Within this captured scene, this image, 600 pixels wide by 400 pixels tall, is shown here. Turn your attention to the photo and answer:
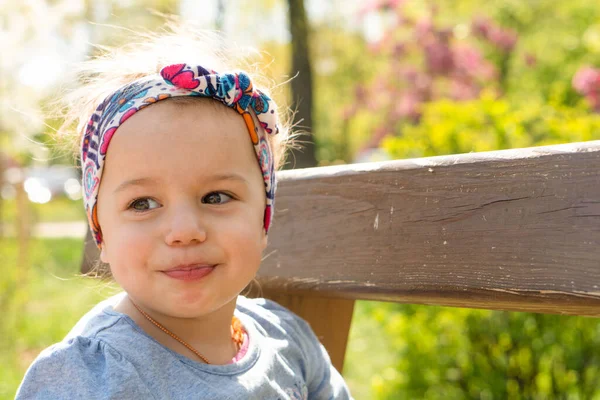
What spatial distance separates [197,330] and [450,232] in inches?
24.3

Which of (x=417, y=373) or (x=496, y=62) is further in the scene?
(x=496, y=62)

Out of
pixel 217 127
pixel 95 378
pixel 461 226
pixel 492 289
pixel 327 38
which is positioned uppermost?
pixel 327 38

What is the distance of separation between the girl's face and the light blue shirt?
10 centimetres

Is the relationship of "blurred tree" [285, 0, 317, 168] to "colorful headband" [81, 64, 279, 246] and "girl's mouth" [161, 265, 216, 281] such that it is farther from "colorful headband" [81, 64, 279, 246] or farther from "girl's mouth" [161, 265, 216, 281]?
"girl's mouth" [161, 265, 216, 281]

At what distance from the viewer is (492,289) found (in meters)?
1.51

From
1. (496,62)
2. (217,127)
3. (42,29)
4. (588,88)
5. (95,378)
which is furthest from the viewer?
(496,62)

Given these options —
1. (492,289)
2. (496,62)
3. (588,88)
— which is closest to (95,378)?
(492,289)

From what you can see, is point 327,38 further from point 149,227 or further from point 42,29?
point 149,227

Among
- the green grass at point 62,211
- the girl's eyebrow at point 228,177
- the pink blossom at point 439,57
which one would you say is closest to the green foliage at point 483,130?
the girl's eyebrow at point 228,177

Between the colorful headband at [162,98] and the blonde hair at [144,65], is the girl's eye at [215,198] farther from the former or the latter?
the blonde hair at [144,65]

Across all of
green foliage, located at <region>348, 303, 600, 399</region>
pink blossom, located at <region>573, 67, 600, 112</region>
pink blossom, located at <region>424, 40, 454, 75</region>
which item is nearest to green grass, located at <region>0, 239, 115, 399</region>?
green foliage, located at <region>348, 303, 600, 399</region>

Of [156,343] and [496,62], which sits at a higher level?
[496,62]

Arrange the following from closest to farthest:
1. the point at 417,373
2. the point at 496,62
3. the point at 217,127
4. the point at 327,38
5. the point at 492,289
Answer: the point at 492,289
the point at 217,127
the point at 417,373
the point at 496,62
the point at 327,38

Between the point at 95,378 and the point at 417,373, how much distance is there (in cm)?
290
